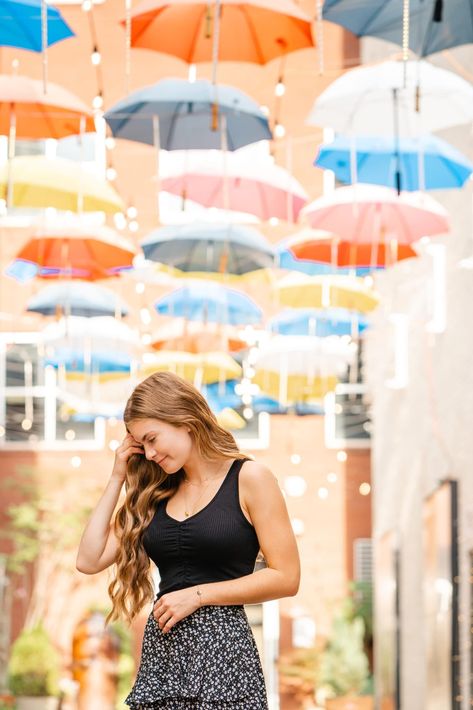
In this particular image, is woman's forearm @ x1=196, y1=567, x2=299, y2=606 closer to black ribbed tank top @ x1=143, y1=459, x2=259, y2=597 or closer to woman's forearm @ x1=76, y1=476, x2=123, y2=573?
black ribbed tank top @ x1=143, y1=459, x2=259, y2=597

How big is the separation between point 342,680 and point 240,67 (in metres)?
10.6

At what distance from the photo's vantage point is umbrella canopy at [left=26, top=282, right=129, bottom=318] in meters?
14.0

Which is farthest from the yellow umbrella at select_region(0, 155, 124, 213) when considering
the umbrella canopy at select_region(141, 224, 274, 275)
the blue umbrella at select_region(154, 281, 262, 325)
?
the blue umbrella at select_region(154, 281, 262, 325)

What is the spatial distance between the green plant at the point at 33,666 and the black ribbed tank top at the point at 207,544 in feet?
63.1

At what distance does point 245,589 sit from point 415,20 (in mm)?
6034

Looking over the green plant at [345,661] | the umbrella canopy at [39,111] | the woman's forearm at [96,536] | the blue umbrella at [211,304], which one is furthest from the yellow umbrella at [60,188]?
the green plant at [345,661]

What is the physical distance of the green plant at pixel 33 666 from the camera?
21.5 m

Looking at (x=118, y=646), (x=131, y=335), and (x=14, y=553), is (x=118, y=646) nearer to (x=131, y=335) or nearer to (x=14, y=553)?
(x=14, y=553)

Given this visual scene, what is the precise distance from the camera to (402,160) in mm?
10305

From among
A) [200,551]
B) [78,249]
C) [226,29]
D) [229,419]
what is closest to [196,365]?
[229,419]

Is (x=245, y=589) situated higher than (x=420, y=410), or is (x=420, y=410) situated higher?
(x=420, y=410)

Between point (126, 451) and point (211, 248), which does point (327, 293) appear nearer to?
point (211, 248)

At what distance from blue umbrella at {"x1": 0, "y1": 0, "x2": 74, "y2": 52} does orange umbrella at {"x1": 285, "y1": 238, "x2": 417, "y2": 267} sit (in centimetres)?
415

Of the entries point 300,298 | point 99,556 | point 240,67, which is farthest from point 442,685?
point 240,67
